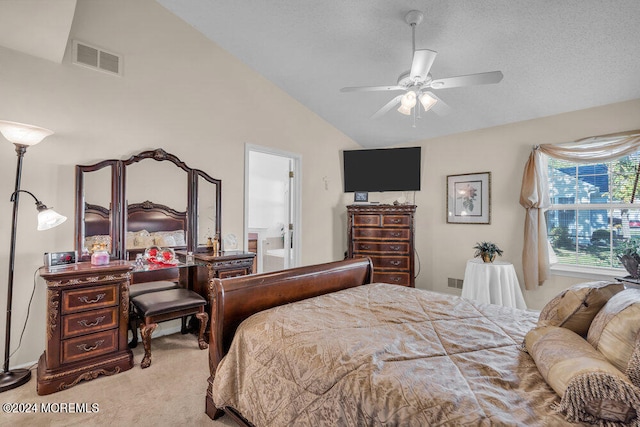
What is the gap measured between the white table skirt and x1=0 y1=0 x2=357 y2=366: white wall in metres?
2.32

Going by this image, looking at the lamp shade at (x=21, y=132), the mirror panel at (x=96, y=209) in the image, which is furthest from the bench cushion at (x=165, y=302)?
the lamp shade at (x=21, y=132)

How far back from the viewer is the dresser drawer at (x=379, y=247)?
442cm

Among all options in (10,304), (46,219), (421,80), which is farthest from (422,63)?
(10,304)

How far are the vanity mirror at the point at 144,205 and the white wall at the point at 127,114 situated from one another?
0.33 feet

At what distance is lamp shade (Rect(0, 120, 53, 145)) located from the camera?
6.93 feet

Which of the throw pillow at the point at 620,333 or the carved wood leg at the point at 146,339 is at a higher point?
the throw pillow at the point at 620,333

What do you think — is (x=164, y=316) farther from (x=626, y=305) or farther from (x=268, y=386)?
(x=626, y=305)

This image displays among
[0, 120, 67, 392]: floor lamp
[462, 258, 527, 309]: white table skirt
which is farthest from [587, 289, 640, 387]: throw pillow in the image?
[0, 120, 67, 392]: floor lamp

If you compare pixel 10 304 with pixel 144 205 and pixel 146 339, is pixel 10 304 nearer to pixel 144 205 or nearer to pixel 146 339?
pixel 146 339

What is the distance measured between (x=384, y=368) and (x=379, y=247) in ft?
11.3

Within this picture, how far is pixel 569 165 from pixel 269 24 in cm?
384

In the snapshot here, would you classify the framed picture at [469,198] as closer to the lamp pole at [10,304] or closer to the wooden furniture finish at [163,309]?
the wooden furniture finish at [163,309]

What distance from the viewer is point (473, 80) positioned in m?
2.20

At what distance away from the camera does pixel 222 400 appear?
1.60 metres
